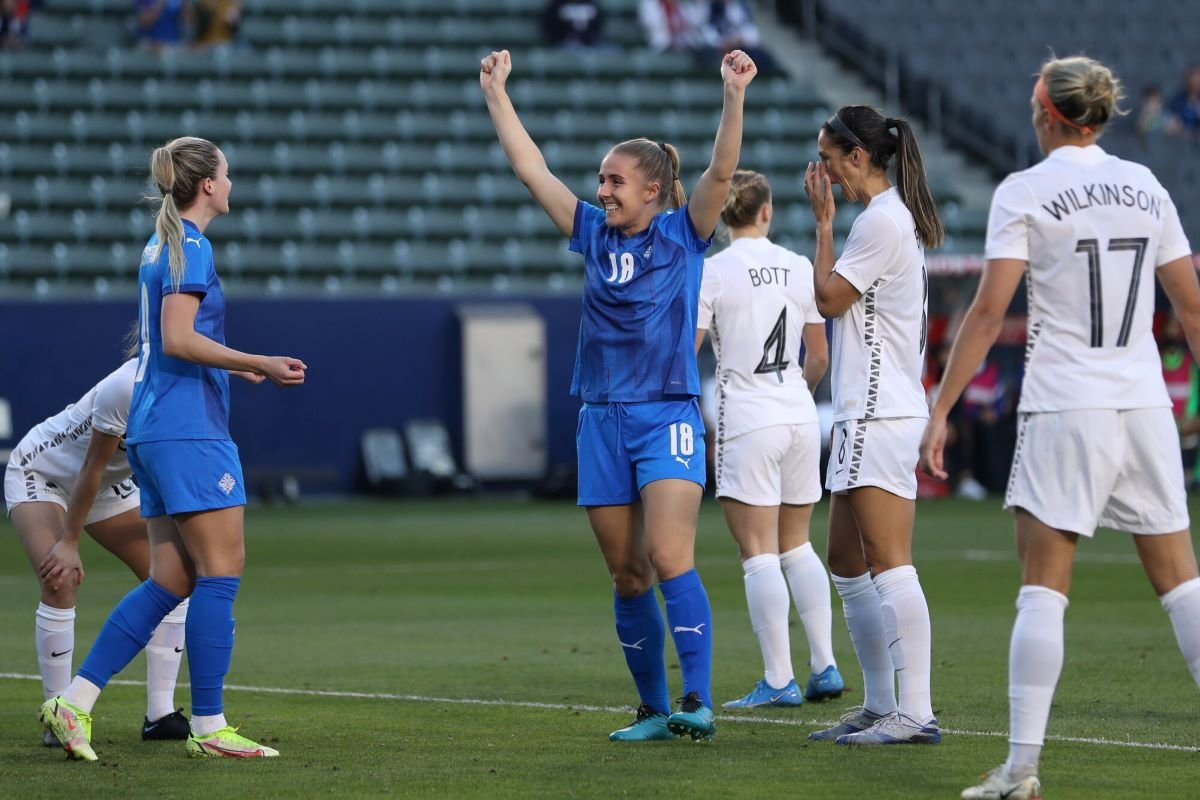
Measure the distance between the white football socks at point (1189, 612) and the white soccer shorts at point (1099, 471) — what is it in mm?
196

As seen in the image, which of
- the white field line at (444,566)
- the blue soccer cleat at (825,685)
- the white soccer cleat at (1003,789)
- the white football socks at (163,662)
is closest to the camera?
the white soccer cleat at (1003,789)

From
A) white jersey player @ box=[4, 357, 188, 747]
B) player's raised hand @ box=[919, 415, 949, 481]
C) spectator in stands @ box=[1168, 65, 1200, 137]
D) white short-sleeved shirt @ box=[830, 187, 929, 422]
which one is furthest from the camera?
spectator in stands @ box=[1168, 65, 1200, 137]

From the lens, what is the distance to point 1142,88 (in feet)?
95.2

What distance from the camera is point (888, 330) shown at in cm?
641

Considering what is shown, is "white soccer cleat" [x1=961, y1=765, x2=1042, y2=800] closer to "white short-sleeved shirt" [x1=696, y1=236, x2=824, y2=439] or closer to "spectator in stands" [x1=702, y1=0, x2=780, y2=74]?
"white short-sleeved shirt" [x1=696, y1=236, x2=824, y2=439]

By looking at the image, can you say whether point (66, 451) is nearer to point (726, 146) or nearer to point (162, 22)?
point (726, 146)

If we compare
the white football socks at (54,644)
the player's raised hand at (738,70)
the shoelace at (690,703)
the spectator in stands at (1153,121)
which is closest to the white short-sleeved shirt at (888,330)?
the player's raised hand at (738,70)

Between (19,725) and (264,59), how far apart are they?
772 inches

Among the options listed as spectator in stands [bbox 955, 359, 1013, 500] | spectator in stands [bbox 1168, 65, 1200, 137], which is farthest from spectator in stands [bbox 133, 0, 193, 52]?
spectator in stands [bbox 1168, 65, 1200, 137]

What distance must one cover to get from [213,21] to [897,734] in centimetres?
2122

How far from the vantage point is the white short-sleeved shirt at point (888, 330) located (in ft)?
20.9

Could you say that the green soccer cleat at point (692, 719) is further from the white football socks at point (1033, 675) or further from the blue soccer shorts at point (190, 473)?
the blue soccer shorts at point (190, 473)

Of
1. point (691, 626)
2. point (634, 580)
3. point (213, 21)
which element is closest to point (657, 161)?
point (634, 580)

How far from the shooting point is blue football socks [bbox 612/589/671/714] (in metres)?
6.54
